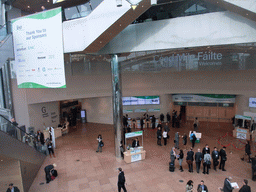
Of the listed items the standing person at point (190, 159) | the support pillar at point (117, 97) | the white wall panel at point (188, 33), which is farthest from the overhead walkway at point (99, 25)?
the standing person at point (190, 159)

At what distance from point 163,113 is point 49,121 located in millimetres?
9357

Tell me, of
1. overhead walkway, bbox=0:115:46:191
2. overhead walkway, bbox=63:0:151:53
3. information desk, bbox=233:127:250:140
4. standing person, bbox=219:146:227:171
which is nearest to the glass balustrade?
overhead walkway, bbox=0:115:46:191

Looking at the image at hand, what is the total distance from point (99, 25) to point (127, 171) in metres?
6.10

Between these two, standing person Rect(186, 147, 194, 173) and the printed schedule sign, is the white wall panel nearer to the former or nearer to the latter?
the printed schedule sign

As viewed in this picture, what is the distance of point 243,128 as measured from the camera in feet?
38.8

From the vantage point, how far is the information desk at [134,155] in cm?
889

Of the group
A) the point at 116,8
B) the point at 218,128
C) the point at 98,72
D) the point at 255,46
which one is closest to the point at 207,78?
the point at 218,128

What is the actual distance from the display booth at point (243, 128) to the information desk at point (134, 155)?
22.1ft

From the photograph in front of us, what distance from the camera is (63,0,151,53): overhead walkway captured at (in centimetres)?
639

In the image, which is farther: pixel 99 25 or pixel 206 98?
pixel 206 98

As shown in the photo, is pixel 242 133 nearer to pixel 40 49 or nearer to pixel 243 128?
pixel 243 128

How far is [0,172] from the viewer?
7141 mm

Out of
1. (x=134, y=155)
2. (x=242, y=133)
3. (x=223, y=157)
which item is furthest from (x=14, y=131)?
(x=242, y=133)

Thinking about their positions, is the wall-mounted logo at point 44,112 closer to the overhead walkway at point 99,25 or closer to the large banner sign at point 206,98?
the overhead walkway at point 99,25
